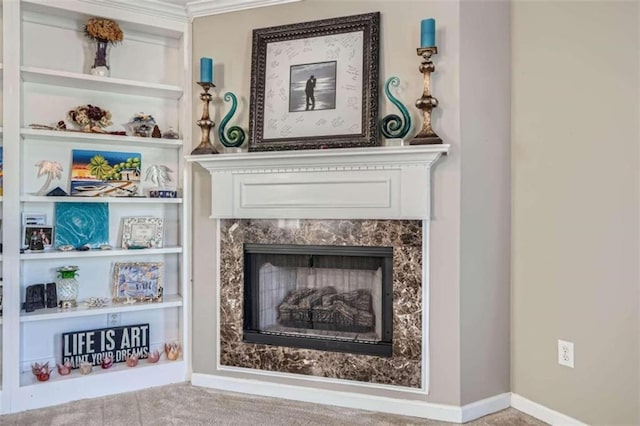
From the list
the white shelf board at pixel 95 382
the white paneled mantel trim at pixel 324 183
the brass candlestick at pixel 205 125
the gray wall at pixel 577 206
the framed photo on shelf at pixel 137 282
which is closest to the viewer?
the gray wall at pixel 577 206

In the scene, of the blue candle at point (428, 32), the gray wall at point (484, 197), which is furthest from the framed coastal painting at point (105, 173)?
the gray wall at point (484, 197)

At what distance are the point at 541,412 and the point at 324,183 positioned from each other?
1624 millimetres

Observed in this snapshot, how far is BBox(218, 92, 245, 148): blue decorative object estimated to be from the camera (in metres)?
2.52

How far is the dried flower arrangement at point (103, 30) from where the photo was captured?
2492 mm

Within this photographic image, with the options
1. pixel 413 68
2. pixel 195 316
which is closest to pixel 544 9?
pixel 413 68

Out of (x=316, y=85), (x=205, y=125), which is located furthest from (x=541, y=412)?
(x=205, y=125)

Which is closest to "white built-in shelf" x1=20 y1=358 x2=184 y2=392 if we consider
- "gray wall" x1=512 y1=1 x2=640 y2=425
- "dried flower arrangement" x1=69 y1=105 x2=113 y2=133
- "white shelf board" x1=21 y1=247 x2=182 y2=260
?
"white shelf board" x1=21 y1=247 x2=182 y2=260

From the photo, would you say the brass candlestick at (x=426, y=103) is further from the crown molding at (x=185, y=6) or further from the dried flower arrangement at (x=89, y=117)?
the dried flower arrangement at (x=89, y=117)

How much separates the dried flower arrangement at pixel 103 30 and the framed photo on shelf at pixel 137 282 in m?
1.36

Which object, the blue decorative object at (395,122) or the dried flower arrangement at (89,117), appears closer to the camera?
the blue decorative object at (395,122)

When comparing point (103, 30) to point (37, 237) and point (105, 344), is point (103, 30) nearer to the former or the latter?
point (37, 237)

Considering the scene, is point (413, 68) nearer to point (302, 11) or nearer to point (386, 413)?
point (302, 11)

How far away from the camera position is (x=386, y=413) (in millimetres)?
2271

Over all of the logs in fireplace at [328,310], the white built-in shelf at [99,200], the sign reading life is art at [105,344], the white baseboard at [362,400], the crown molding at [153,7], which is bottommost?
the white baseboard at [362,400]
